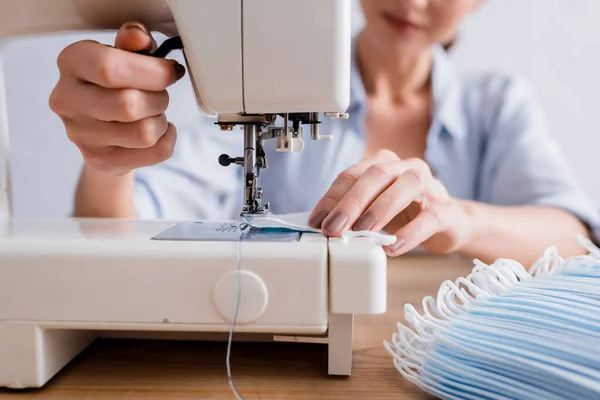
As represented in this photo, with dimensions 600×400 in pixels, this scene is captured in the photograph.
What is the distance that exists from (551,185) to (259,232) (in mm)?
1139

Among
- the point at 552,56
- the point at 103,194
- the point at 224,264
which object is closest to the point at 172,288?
the point at 224,264

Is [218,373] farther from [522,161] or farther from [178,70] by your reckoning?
[522,161]

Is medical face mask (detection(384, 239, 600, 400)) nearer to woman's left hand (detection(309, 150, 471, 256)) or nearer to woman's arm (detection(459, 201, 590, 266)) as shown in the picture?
woman's left hand (detection(309, 150, 471, 256))

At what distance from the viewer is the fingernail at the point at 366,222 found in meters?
0.66

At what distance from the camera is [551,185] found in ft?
4.88

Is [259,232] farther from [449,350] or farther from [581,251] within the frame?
[581,251]

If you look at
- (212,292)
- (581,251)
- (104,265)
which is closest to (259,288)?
(212,292)

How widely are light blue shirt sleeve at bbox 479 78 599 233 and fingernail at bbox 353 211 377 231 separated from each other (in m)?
0.94

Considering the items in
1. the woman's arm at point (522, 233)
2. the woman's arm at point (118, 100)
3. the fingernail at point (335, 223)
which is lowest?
the woman's arm at point (522, 233)

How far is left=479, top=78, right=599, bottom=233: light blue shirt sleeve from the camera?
1476 millimetres

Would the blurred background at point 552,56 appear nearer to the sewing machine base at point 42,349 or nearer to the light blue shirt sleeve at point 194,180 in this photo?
the light blue shirt sleeve at point 194,180

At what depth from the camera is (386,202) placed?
693 millimetres

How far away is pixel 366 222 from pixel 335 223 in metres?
0.06

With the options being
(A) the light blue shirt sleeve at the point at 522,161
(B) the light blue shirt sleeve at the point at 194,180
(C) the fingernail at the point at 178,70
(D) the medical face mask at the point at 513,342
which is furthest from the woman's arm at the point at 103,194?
(A) the light blue shirt sleeve at the point at 522,161
